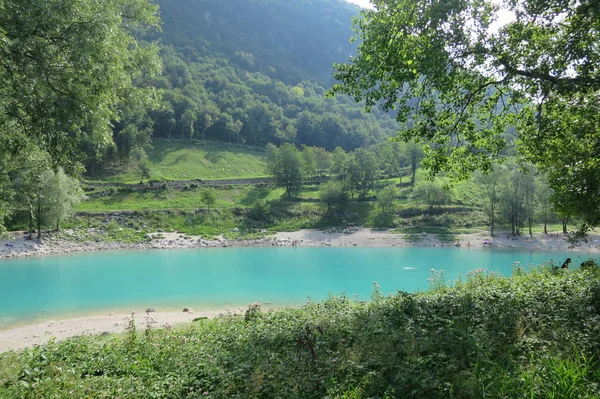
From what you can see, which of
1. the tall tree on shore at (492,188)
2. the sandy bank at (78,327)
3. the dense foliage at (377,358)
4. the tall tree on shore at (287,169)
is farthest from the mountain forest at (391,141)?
the tall tree on shore at (287,169)

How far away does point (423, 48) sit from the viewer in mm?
8969

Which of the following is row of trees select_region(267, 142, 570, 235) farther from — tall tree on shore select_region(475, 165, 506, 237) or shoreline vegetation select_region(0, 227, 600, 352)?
shoreline vegetation select_region(0, 227, 600, 352)

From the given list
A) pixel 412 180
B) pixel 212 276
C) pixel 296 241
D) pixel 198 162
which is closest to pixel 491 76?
pixel 212 276

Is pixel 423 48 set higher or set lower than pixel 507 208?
higher

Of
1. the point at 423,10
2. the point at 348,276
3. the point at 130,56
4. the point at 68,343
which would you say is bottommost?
the point at 348,276

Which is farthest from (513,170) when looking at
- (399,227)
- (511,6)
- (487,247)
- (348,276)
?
(511,6)

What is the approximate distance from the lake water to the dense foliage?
1250 centimetres

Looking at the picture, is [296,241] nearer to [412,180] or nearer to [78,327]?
[78,327]

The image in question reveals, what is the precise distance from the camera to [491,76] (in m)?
10.1

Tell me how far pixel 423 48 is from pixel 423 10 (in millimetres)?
970

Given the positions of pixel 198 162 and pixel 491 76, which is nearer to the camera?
pixel 491 76

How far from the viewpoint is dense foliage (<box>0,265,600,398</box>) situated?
457cm

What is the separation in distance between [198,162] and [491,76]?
8634 centimetres

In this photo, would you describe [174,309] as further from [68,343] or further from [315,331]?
[315,331]
